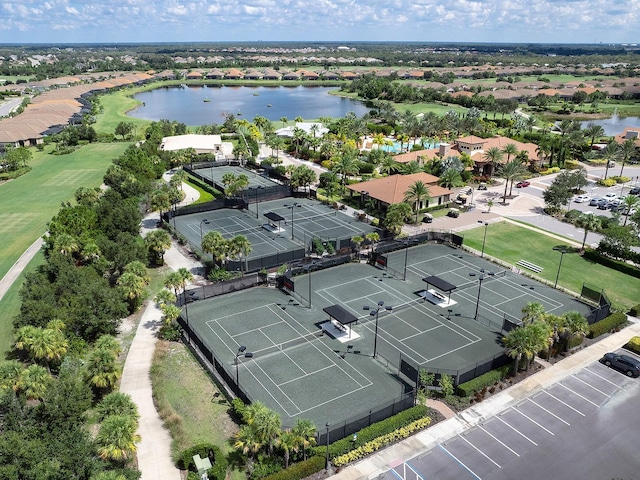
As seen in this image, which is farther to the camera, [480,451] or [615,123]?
[615,123]

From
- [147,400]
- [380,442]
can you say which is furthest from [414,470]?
[147,400]

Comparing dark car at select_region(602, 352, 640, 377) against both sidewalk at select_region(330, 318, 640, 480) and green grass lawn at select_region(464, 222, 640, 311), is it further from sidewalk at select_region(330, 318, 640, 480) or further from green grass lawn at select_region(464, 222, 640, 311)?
green grass lawn at select_region(464, 222, 640, 311)

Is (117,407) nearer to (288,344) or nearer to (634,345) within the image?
(288,344)

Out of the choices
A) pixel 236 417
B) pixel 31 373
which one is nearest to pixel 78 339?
pixel 31 373

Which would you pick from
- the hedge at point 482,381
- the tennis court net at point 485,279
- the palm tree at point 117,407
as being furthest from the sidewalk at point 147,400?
the tennis court net at point 485,279

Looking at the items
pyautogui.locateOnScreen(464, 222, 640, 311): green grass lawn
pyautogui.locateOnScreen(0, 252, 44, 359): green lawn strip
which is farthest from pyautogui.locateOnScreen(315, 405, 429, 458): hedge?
pyautogui.locateOnScreen(464, 222, 640, 311): green grass lawn
